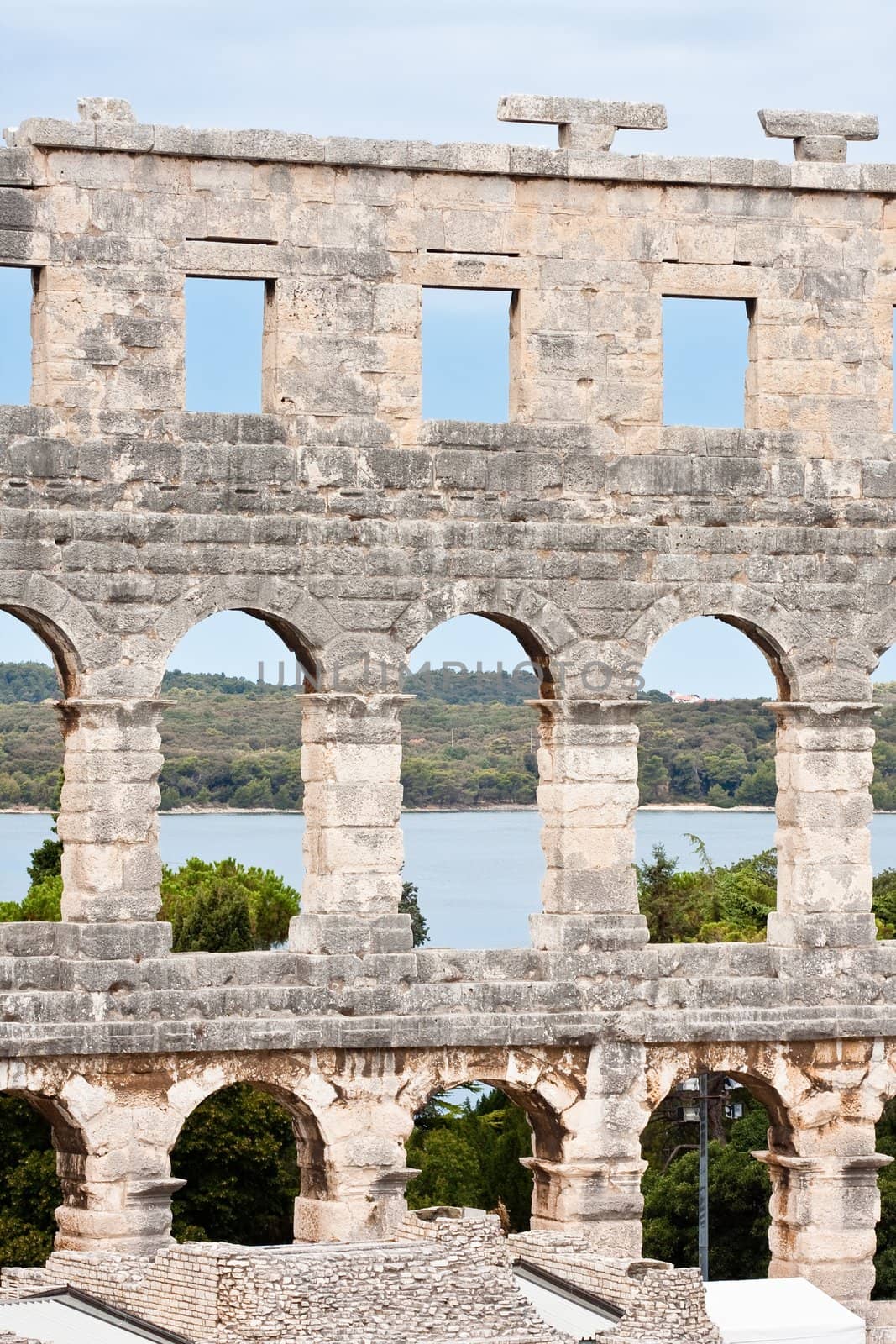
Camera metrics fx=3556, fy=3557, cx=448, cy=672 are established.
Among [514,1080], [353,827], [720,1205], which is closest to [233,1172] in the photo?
[720,1205]

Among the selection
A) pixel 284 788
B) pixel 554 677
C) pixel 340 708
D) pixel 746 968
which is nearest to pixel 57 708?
pixel 340 708

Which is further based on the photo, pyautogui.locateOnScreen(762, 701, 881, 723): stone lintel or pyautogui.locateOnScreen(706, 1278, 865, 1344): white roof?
pyautogui.locateOnScreen(762, 701, 881, 723): stone lintel

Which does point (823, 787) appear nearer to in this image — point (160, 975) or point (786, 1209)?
point (786, 1209)

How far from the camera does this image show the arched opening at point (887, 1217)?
5366 cm

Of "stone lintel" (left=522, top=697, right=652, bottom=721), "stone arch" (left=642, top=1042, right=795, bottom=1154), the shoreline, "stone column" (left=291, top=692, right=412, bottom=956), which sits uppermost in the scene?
the shoreline

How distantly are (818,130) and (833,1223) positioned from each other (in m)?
11.7

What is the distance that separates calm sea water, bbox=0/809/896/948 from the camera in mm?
95750

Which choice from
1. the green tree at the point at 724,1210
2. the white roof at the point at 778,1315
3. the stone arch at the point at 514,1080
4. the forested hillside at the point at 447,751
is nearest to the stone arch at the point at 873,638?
the stone arch at the point at 514,1080

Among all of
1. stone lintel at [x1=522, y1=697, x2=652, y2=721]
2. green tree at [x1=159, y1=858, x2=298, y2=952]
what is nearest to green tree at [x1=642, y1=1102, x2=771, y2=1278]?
green tree at [x1=159, y1=858, x2=298, y2=952]

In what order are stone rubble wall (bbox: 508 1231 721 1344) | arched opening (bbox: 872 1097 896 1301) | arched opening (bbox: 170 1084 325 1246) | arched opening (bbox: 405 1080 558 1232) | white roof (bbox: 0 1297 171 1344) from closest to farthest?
white roof (bbox: 0 1297 171 1344), stone rubble wall (bbox: 508 1231 721 1344), arched opening (bbox: 170 1084 325 1246), arched opening (bbox: 872 1097 896 1301), arched opening (bbox: 405 1080 558 1232)

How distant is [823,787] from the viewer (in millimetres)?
37625

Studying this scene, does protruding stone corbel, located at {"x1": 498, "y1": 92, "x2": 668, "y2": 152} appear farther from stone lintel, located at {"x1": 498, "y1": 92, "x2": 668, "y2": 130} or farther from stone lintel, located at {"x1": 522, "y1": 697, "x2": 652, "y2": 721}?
stone lintel, located at {"x1": 522, "y1": 697, "x2": 652, "y2": 721}

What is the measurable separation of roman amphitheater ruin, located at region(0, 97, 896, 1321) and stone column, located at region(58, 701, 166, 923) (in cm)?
4

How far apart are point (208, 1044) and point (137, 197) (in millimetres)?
8594
